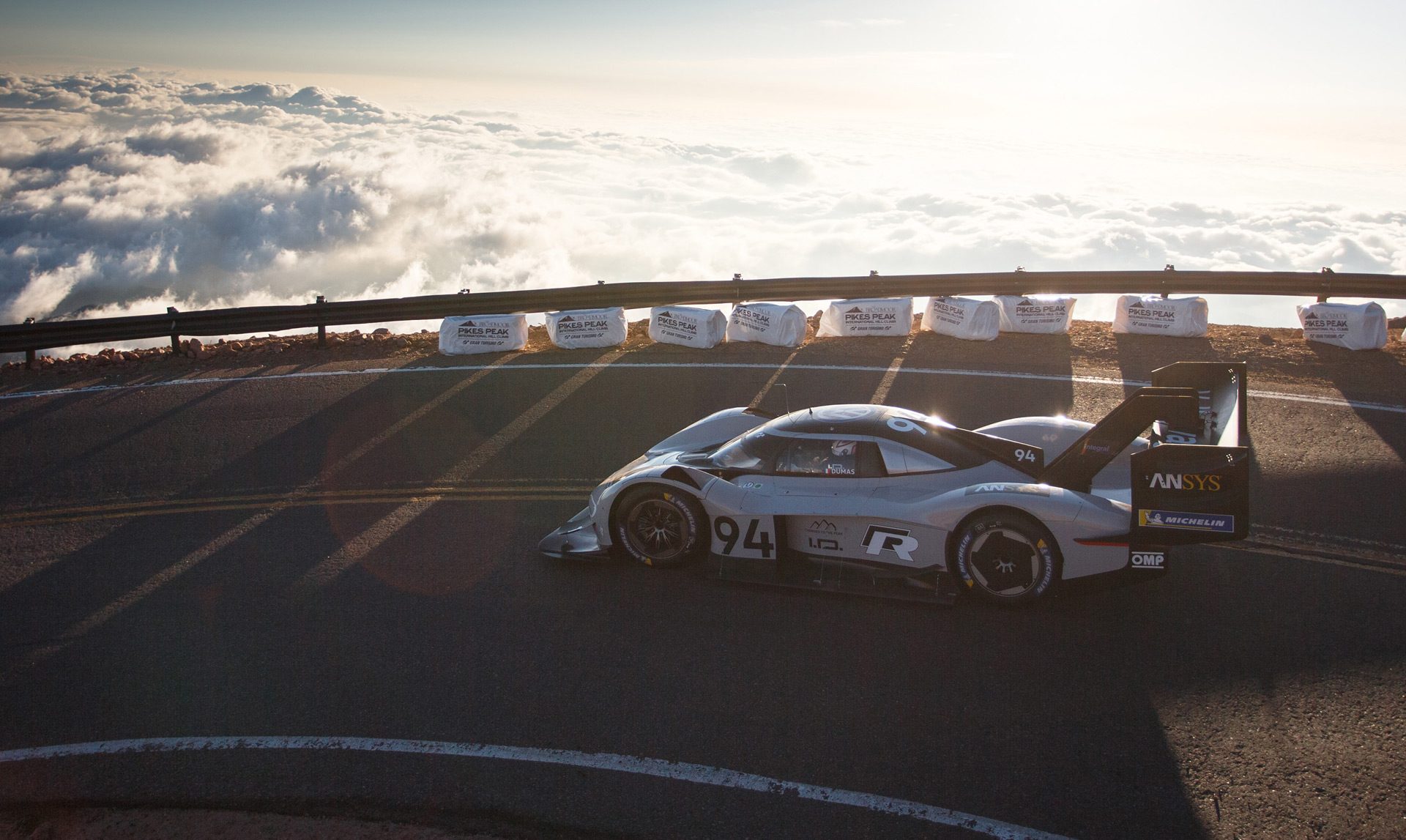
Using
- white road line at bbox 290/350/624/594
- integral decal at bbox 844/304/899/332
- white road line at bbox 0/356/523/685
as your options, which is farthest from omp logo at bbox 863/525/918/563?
integral decal at bbox 844/304/899/332

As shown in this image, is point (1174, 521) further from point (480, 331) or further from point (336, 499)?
point (480, 331)

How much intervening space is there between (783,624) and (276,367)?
42.4ft

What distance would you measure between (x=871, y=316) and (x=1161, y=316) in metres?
5.07

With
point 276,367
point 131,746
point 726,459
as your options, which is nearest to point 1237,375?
point 726,459

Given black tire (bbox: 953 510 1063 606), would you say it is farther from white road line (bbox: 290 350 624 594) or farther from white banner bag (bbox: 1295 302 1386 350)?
white banner bag (bbox: 1295 302 1386 350)

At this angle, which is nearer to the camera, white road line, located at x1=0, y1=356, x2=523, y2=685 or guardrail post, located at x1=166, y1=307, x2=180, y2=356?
white road line, located at x1=0, y1=356, x2=523, y2=685

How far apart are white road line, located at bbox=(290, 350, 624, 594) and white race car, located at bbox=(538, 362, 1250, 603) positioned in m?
2.07

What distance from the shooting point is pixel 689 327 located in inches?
645

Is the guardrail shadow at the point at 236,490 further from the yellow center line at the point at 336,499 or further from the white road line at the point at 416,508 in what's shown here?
the white road line at the point at 416,508

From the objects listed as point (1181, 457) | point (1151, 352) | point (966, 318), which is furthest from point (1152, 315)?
point (1181, 457)

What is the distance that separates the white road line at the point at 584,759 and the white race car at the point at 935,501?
2196 mm

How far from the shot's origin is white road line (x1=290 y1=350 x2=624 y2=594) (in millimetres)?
8828

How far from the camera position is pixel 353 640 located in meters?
7.60

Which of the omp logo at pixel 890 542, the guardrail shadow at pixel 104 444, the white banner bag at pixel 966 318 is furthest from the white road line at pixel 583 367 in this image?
the omp logo at pixel 890 542
